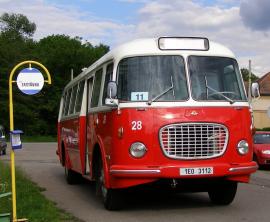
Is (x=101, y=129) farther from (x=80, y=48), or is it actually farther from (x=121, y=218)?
(x=80, y=48)

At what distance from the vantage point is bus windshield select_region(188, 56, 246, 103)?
10.1 meters

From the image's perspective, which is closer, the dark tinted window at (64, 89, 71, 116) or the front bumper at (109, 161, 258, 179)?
the front bumper at (109, 161, 258, 179)

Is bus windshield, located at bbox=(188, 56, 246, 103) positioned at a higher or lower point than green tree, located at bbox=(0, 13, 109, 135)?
lower

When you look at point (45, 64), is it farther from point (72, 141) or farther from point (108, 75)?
point (108, 75)

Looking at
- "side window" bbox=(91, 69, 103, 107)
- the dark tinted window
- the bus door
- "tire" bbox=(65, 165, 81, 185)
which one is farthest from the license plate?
the dark tinted window

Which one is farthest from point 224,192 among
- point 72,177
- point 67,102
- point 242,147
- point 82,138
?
point 67,102

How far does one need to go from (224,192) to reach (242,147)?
1.44 m

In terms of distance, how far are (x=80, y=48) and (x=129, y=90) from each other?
69.2 m

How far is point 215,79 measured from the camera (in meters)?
10.3

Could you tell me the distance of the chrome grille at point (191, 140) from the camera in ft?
31.7

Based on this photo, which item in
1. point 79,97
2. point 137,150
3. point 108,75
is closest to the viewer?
point 137,150

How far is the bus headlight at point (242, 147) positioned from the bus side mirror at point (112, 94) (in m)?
2.17

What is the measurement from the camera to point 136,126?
9.66 meters

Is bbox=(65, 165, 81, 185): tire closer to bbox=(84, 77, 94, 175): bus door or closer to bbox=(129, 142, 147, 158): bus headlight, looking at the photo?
bbox=(84, 77, 94, 175): bus door
